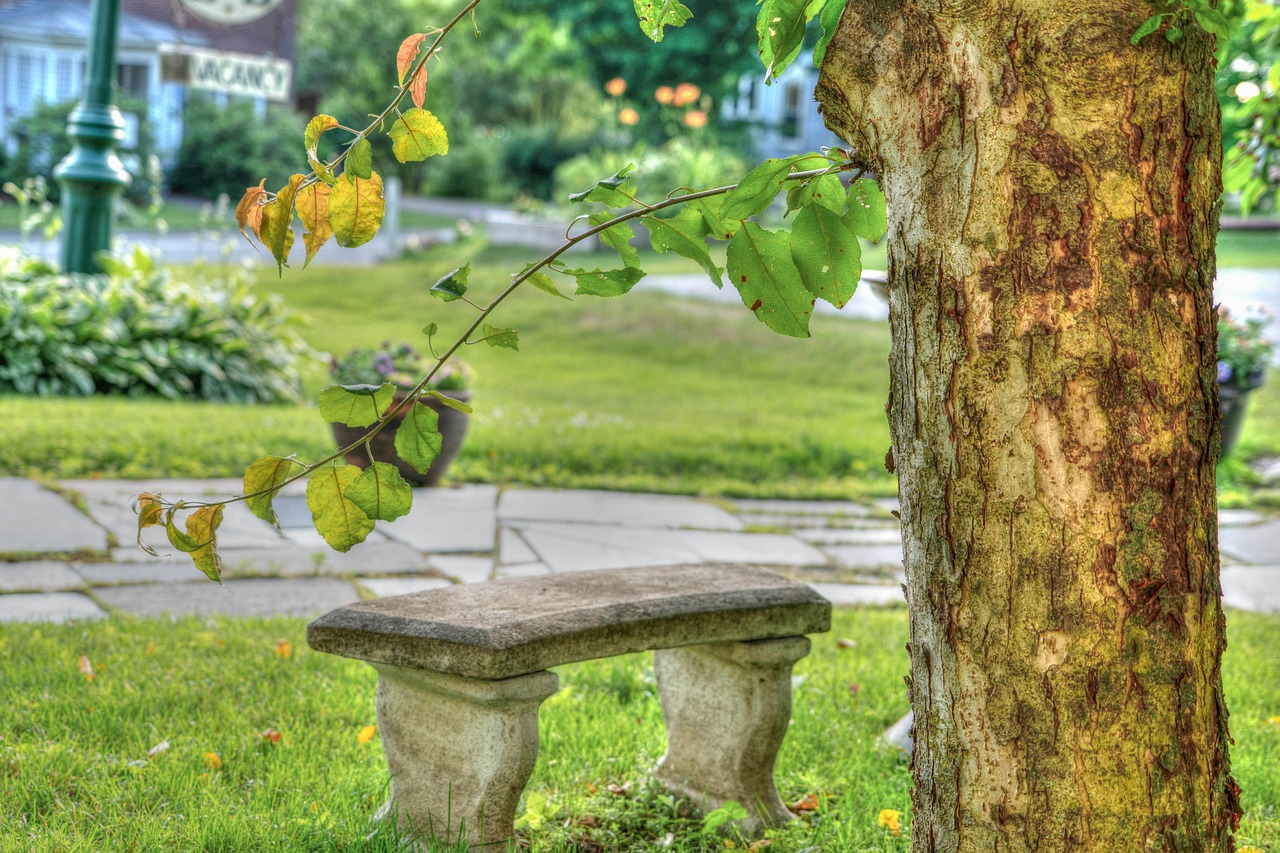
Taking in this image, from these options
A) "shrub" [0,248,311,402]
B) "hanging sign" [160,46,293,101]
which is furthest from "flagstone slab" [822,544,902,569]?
"hanging sign" [160,46,293,101]

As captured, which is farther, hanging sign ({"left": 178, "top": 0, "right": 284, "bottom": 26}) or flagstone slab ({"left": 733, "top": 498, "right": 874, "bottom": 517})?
hanging sign ({"left": 178, "top": 0, "right": 284, "bottom": 26})

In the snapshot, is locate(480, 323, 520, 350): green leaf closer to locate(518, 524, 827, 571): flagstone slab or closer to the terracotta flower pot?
locate(518, 524, 827, 571): flagstone slab

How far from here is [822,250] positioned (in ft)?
5.41

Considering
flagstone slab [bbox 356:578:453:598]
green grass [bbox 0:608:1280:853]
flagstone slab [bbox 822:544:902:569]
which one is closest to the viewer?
green grass [bbox 0:608:1280:853]

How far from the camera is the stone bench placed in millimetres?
2074

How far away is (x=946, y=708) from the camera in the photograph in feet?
4.92

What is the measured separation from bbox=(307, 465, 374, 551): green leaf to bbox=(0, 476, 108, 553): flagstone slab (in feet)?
10.7

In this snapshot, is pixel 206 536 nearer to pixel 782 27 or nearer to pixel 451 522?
pixel 782 27

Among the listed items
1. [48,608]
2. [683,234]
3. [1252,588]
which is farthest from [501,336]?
[1252,588]

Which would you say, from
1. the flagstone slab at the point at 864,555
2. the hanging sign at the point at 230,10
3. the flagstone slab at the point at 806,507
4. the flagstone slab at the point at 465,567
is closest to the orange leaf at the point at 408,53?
the flagstone slab at the point at 465,567

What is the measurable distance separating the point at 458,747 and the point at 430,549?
2652mm

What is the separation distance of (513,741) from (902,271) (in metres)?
1.15

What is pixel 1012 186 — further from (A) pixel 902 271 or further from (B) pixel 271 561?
(B) pixel 271 561

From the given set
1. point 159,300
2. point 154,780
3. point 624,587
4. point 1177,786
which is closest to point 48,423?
point 159,300
